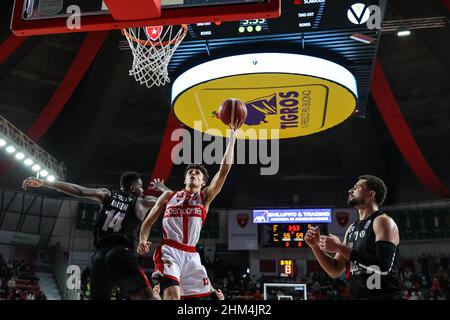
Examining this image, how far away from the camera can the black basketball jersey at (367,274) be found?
10.2 ft

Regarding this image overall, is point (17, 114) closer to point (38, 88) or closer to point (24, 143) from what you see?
point (38, 88)


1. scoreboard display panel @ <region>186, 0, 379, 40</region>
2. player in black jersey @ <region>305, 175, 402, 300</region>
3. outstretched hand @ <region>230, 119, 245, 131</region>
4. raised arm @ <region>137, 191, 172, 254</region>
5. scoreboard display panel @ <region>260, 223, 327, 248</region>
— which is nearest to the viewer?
player in black jersey @ <region>305, 175, 402, 300</region>

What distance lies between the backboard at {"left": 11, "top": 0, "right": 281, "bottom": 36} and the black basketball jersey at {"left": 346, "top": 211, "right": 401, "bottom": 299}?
7.02 ft

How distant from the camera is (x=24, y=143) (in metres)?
11.9

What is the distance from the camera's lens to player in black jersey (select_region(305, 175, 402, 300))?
3100 mm

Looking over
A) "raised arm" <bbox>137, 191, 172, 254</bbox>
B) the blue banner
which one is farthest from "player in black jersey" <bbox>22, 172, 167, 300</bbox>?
the blue banner

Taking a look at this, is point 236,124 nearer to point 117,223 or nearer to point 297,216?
point 117,223

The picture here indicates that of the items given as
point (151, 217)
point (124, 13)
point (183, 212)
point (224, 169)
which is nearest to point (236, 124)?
point (224, 169)

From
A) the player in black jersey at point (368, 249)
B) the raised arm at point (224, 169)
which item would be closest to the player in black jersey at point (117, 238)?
the raised arm at point (224, 169)

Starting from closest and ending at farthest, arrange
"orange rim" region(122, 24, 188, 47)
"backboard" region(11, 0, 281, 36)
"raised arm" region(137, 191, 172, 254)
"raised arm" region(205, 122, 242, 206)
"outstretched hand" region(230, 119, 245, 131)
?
1. "raised arm" region(205, 122, 242, 206)
2. "backboard" region(11, 0, 281, 36)
3. "outstretched hand" region(230, 119, 245, 131)
4. "raised arm" region(137, 191, 172, 254)
5. "orange rim" region(122, 24, 188, 47)

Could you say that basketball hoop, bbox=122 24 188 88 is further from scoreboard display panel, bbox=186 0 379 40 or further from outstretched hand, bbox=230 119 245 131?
outstretched hand, bbox=230 119 245 131

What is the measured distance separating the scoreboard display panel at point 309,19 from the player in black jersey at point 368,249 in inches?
161
